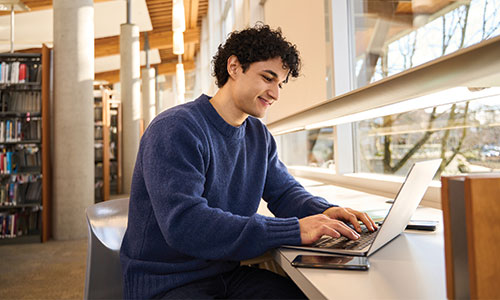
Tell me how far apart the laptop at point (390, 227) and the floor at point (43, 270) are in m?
2.32

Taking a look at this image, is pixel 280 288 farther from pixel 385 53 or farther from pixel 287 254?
pixel 385 53

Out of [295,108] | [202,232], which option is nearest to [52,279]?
[295,108]

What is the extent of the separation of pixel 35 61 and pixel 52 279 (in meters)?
2.83

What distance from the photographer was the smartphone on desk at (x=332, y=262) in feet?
2.86

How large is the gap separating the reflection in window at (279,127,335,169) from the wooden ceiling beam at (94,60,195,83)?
39.2ft

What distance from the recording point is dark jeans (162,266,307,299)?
3.88 feet

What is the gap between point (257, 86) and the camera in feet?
4.84

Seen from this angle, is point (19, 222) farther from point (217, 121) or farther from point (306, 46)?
point (217, 121)

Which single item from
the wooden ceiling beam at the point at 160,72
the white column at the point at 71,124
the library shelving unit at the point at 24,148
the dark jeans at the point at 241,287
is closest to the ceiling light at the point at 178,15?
the white column at the point at 71,124

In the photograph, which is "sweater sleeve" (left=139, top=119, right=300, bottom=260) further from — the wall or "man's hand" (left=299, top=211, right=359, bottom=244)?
the wall

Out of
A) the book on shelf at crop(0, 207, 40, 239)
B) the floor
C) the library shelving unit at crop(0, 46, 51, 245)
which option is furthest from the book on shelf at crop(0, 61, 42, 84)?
the floor

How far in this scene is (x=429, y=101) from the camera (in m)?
1.16

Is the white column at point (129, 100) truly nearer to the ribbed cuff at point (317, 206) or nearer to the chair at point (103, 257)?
the chair at point (103, 257)

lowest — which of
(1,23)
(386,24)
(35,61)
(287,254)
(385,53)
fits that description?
(287,254)
